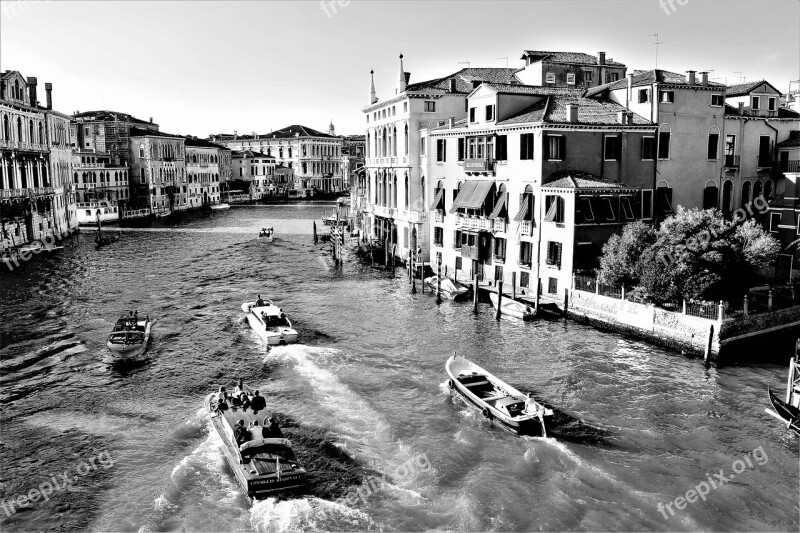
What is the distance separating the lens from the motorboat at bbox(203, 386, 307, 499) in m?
15.0

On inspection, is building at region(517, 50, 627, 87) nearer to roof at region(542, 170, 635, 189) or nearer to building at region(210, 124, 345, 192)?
roof at region(542, 170, 635, 189)

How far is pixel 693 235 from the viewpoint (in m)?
26.2

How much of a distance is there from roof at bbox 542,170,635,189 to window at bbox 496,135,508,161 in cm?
347

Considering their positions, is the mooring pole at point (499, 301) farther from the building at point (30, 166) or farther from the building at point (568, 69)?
the building at point (30, 166)

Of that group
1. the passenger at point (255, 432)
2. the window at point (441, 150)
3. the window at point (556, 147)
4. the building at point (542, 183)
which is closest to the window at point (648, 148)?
the building at point (542, 183)

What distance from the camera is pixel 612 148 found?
1323 inches

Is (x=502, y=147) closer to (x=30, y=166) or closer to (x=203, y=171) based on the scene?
(x=30, y=166)

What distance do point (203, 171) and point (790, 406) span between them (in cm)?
10308

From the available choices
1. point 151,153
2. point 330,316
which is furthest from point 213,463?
point 151,153

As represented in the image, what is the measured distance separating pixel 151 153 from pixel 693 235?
8218cm

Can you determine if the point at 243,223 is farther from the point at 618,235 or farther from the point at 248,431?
the point at 248,431

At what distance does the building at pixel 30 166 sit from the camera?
166 feet

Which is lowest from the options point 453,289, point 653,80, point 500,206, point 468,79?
point 453,289

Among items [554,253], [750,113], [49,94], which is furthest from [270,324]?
[49,94]
